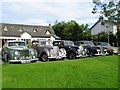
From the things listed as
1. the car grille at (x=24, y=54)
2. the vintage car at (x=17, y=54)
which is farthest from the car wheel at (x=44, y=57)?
the car grille at (x=24, y=54)

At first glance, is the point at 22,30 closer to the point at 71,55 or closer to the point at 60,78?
the point at 71,55

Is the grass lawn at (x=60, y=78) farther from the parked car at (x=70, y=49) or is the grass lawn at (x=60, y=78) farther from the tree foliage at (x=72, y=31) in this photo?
the tree foliage at (x=72, y=31)

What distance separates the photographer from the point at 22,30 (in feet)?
200

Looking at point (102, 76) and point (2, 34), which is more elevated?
point (2, 34)

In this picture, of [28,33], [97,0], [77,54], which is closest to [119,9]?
[97,0]

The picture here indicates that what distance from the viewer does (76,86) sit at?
10.6m

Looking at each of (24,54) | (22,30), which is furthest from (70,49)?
(22,30)

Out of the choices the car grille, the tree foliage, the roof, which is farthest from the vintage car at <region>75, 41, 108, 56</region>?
the roof

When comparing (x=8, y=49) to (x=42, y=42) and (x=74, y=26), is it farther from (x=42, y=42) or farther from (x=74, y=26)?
(x=74, y=26)

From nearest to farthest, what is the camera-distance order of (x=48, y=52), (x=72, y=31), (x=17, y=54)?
(x=17, y=54), (x=48, y=52), (x=72, y=31)

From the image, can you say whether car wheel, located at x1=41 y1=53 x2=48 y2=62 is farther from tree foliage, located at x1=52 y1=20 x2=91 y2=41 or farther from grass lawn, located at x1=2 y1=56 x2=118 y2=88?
tree foliage, located at x1=52 y1=20 x2=91 y2=41

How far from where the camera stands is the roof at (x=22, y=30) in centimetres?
5817

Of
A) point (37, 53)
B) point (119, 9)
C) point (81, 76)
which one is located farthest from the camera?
point (119, 9)

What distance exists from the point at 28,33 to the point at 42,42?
124 ft
